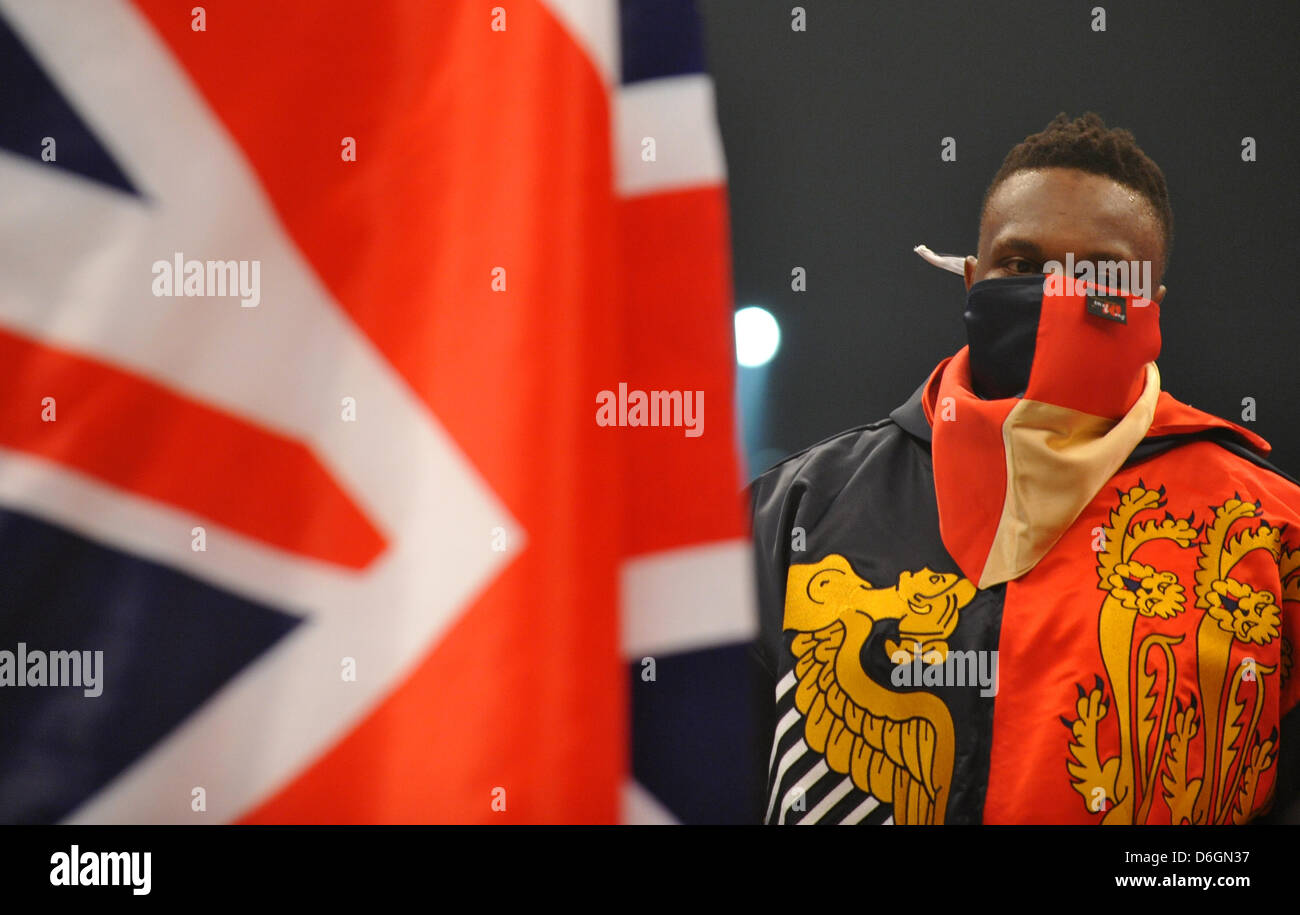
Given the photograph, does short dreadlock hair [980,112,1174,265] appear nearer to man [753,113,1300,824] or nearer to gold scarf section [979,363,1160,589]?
man [753,113,1300,824]

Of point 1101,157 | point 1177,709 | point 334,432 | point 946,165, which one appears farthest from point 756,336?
point 334,432

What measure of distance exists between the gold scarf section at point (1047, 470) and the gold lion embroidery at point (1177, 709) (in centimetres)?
7

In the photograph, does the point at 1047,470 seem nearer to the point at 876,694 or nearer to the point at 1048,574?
the point at 1048,574

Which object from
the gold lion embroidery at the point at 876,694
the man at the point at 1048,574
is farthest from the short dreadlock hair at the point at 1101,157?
the gold lion embroidery at the point at 876,694

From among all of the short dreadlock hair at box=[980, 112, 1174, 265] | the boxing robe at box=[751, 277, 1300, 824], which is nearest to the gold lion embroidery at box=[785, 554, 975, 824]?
the boxing robe at box=[751, 277, 1300, 824]

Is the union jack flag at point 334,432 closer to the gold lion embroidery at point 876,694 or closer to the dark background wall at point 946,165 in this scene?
the gold lion embroidery at point 876,694

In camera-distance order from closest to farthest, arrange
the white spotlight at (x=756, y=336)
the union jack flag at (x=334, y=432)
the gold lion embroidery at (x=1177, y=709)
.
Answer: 1. the union jack flag at (x=334, y=432)
2. the gold lion embroidery at (x=1177, y=709)
3. the white spotlight at (x=756, y=336)

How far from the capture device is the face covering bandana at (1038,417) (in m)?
0.90

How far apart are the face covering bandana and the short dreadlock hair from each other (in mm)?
105

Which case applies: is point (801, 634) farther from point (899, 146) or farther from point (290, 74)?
point (290, 74)

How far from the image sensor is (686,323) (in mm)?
458

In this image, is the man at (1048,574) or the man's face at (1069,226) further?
the man's face at (1069,226)

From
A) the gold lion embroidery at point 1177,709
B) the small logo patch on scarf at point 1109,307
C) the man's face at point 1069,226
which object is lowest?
the gold lion embroidery at point 1177,709
